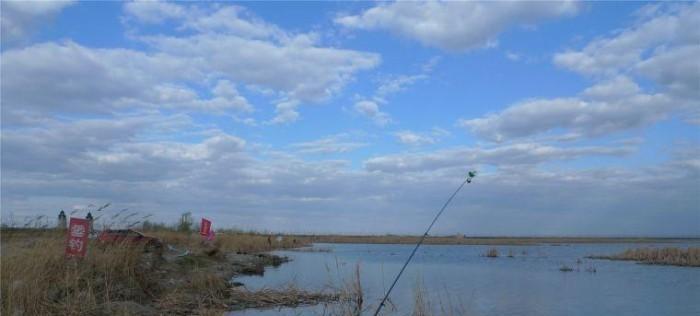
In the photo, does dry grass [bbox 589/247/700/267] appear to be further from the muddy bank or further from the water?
the muddy bank

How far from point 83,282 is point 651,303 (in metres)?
17.0

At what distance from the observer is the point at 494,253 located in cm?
4600

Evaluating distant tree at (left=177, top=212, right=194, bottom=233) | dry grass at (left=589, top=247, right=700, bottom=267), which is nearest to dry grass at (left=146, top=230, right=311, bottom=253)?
distant tree at (left=177, top=212, right=194, bottom=233)

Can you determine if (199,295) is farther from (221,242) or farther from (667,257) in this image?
(667,257)

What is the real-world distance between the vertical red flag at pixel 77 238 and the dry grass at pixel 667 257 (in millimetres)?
32777

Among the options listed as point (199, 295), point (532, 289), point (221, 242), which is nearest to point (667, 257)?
point (532, 289)

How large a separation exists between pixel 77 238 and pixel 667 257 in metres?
34.8

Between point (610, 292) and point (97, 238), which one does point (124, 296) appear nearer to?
point (97, 238)

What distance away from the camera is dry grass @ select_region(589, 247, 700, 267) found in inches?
1343

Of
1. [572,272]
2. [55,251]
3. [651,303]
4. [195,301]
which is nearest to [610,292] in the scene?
[651,303]

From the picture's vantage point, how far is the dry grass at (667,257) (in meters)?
34.1

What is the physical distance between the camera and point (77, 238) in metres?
12.8

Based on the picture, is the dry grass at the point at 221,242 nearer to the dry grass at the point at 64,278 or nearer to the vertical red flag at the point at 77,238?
the dry grass at the point at 64,278

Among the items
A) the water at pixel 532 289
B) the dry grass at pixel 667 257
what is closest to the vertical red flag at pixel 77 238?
the water at pixel 532 289
